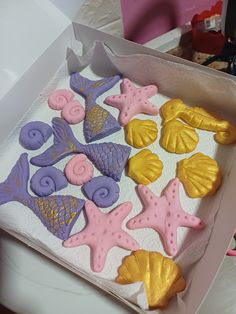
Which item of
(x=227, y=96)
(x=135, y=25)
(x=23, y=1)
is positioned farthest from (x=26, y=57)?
(x=227, y=96)

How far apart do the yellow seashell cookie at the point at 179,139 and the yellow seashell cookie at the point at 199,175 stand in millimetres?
25

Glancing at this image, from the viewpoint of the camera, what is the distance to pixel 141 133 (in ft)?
2.47

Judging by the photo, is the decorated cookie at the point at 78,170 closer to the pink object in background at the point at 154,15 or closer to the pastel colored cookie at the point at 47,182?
the pastel colored cookie at the point at 47,182

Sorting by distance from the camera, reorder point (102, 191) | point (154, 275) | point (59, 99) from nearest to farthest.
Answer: point (154, 275), point (102, 191), point (59, 99)

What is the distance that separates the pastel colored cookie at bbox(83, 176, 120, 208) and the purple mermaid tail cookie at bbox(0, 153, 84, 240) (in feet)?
0.07

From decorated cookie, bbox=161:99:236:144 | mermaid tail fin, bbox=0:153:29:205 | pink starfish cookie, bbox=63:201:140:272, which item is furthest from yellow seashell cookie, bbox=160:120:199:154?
mermaid tail fin, bbox=0:153:29:205

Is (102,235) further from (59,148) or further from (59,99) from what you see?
(59,99)

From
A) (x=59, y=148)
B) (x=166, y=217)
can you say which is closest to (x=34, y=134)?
(x=59, y=148)

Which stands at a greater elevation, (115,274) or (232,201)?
(232,201)

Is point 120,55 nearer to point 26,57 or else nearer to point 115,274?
point 26,57

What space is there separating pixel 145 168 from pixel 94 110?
15 centimetres

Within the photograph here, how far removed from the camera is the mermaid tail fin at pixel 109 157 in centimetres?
72

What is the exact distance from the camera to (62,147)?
757 mm

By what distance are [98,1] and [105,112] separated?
22 centimetres
